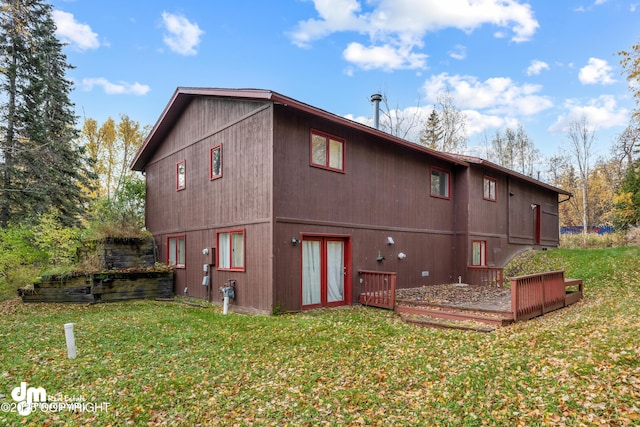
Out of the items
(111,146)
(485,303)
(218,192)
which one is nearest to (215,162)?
(218,192)

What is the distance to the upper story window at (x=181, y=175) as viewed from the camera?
12.8 m

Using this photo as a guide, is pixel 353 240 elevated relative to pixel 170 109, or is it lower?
lower

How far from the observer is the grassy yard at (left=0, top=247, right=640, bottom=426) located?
3.95 metres

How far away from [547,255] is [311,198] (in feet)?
40.9

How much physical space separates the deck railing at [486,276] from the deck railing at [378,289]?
491cm

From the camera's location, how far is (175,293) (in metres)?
13.0

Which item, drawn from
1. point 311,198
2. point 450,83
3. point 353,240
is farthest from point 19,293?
point 450,83

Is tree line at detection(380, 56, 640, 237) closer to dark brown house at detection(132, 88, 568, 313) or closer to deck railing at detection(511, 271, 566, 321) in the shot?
dark brown house at detection(132, 88, 568, 313)

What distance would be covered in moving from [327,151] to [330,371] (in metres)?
6.22

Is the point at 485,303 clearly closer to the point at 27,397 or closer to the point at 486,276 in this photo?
the point at 486,276

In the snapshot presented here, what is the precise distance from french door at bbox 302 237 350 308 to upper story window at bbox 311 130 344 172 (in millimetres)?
1958

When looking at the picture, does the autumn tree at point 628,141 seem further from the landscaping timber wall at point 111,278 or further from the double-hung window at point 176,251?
the landscaping timber wall at point 111,278

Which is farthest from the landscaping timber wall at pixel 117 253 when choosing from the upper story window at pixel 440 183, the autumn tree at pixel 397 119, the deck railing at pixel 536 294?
the autumn tree at pixel 397 119

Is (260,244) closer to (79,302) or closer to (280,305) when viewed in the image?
(280,305)
